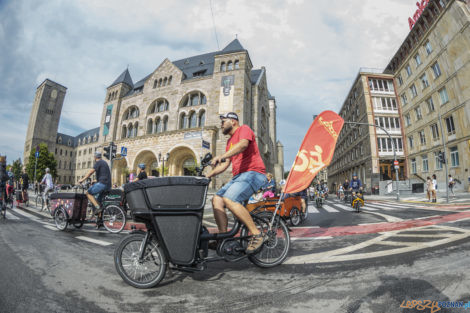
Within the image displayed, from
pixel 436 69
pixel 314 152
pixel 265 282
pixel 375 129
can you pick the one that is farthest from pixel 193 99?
pixel 265 282

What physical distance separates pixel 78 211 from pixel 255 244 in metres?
4.77

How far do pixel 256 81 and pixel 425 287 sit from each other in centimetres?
3238

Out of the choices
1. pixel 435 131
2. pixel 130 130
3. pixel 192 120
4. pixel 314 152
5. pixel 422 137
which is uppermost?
pixel 192 120

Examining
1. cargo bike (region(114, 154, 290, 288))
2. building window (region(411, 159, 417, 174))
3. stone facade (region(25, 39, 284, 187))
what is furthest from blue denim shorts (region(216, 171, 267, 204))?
building window (region(411, 159, 417, 174))

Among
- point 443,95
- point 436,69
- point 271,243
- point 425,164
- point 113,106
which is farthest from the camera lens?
point 113,106

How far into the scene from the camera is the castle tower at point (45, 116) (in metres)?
60.2

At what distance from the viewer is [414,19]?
24812 millimetres

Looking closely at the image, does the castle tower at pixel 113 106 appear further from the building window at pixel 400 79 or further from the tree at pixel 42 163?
the building window at pixel 400 79

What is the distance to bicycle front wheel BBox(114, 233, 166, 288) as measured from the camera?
6.68ft

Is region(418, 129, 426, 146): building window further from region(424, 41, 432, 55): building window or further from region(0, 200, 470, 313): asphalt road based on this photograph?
region(0, 200, 470, 313): asphalt road

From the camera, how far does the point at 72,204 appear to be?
4941 millimetres

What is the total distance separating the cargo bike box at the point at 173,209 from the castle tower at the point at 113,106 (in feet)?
113

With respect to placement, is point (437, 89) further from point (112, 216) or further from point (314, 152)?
point (112, 216)

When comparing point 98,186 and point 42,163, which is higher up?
point 42,163
